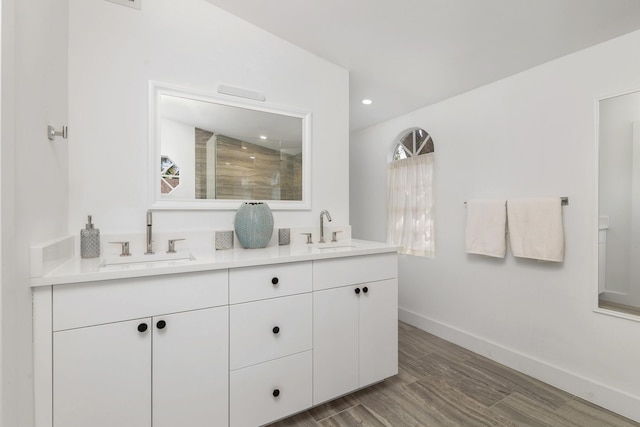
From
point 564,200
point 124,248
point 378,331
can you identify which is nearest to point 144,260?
point 124,248

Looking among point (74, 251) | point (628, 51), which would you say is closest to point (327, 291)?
point (74, 251)

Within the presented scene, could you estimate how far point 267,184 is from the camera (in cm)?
204

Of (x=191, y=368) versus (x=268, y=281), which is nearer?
(x=191, y=368)

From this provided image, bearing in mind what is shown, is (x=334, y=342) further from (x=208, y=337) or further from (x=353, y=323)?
(x=208, y=337)

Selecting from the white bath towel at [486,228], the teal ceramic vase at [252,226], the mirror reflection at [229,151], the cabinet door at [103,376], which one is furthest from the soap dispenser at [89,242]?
the white bath towel at [486,228]

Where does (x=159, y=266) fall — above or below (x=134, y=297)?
above

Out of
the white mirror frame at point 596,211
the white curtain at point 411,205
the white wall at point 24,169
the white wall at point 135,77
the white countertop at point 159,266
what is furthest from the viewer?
the white curtain at point 411,205

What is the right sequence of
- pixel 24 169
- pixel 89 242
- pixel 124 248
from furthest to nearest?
pixel 124 248 < pixel 89 242 < pixel 24 169

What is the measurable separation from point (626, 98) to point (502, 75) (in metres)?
0.77

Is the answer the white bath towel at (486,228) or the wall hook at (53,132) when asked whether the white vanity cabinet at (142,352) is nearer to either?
A: the wall hook at (53,132)

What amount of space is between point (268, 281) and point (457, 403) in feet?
4.64

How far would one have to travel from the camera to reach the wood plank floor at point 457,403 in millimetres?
1577

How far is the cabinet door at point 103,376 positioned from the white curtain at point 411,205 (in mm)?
2511

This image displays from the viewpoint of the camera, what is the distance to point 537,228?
1.95 m
